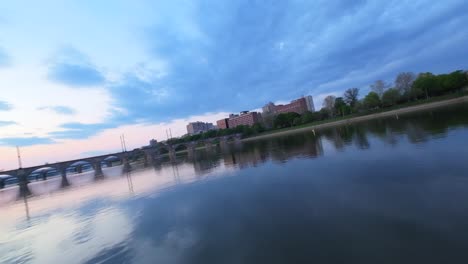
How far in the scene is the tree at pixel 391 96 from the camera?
7712 centimetres

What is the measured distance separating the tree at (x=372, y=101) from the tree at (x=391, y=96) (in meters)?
3.03

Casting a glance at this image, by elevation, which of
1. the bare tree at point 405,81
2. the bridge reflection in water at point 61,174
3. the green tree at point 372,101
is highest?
the bare tree at point 405,81

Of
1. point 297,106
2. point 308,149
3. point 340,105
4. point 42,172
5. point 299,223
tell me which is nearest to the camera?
point 299,223

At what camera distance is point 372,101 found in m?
82.7

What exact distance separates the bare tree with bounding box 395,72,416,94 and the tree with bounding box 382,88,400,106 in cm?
328

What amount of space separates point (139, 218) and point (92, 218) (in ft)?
14.4

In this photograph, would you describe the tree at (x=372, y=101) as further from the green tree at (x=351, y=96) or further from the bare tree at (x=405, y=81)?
the green tree at (x=351, y=96)

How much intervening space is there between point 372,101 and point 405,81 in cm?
1191

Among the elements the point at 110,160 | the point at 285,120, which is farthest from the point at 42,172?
the point at 285,120

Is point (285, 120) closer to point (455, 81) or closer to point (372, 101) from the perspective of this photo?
point (372, 101)

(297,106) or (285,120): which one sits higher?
(297,106)

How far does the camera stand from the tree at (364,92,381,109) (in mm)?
82631

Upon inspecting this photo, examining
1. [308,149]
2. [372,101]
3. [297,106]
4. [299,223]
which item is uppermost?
[297,106]

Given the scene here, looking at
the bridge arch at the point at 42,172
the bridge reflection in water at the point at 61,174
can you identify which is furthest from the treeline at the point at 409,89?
the bridge arch at the point at 42,172
